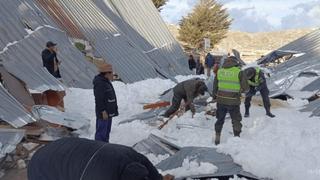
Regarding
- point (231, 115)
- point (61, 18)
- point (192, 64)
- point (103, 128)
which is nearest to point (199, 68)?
point (192, 64)

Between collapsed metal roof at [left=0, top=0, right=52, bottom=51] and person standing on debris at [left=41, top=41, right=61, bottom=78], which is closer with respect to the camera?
person standing on debris at [left=41, top=41, right=61, bottom=78]

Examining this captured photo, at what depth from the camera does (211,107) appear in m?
12.3

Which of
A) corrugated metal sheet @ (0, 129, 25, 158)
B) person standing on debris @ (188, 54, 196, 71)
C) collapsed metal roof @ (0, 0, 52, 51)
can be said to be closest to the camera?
corrugated metal sheet @ (0, 129, 25, 158)

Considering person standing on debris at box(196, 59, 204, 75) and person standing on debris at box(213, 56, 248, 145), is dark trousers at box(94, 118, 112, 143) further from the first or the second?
person standing on debris at box(196, 59, 204, 75)

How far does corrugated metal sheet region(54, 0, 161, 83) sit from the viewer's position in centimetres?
1992

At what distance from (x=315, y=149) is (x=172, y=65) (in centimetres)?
1770

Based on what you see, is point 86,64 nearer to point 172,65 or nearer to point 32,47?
point 32,47

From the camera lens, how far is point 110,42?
20953 millimetres

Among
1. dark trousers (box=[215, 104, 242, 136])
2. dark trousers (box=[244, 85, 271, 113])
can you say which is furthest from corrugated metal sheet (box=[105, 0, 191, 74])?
dark trousers (box=[215, 104, 242, 136])

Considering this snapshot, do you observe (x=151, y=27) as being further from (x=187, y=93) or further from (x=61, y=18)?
(x=187, y=93)

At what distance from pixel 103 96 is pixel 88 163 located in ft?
16.9

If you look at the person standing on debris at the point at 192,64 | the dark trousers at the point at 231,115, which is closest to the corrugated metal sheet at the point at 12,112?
the dark trousers at the point at 231,115

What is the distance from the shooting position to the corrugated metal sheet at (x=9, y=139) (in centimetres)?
751

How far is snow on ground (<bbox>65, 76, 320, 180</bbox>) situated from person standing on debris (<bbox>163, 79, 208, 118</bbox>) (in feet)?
1.06
